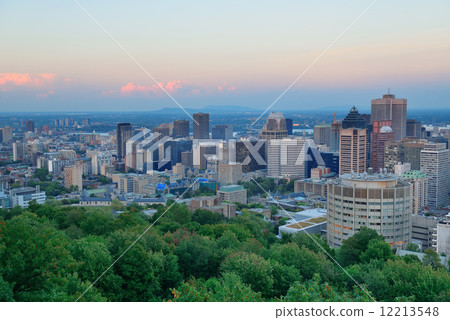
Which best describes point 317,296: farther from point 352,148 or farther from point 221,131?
point 352,148

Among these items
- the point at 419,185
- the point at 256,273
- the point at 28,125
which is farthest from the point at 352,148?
the point at 256,273

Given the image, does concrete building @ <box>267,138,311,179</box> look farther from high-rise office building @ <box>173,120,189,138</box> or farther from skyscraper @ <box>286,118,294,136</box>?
high-rise office building @ <box>173,120,189,138</box>


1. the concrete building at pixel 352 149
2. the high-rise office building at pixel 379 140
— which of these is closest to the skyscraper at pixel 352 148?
the concrete building at pixel 352 149

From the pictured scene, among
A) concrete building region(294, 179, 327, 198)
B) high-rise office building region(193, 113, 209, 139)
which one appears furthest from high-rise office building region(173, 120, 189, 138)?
concrete building region(294, 179, 327, 198)

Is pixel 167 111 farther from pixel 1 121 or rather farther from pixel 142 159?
pixel 142 159

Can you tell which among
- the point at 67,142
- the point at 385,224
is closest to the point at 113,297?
the point at 385,224
